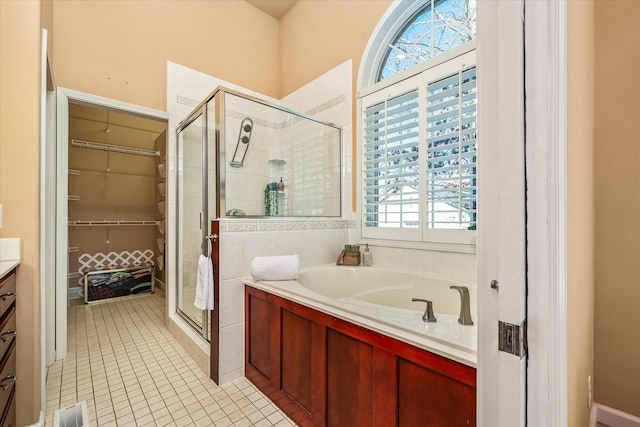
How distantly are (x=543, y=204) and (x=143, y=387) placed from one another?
222cm

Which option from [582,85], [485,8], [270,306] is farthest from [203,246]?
[582,85]

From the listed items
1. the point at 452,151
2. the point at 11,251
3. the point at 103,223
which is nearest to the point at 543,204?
the point at 452,151

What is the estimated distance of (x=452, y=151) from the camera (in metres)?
1.86

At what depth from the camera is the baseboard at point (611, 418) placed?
40.6 inches

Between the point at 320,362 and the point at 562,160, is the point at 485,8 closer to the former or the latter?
the point at 562,160

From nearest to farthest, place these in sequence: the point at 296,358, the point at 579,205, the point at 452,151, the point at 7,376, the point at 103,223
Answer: the point at 579,205, the point at 7,376, the point at 296,358, the point at 452,151, the point at 103,223

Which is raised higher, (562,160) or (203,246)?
(562,160)

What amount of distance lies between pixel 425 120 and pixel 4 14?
2340mm

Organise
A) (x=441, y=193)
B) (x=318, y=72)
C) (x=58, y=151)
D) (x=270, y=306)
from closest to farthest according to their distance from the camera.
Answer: (x=270, y=306), (x=441, y=193), (x=58, y=151), (x=318, y=72)

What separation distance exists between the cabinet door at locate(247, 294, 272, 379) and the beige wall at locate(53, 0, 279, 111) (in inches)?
79.8

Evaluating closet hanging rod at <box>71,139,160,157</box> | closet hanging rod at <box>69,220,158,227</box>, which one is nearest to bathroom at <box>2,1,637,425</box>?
closet hanging rod at <box>71,139,160,157</box>

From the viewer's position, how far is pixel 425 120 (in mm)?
1997

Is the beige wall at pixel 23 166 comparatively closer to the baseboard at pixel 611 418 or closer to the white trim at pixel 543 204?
the white trim at pixel 543 204

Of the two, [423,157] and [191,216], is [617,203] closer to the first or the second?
[423,157]
